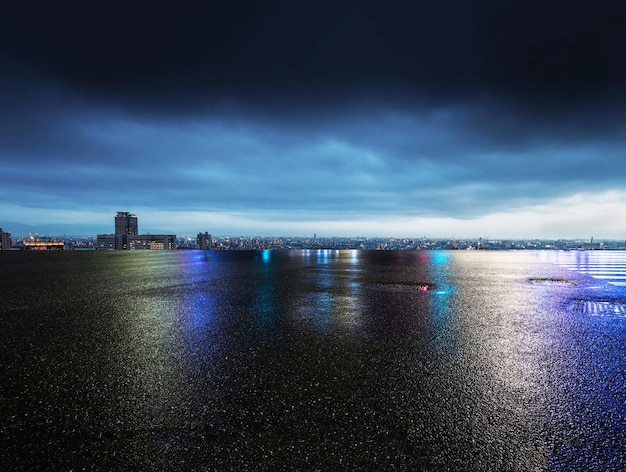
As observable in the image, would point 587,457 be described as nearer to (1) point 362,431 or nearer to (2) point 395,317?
(1) point 362,431

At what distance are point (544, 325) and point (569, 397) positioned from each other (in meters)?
3.14

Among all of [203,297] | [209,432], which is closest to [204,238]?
[203,297]

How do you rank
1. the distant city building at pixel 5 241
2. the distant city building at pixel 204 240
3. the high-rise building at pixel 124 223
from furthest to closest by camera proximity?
the high-rise building at pixel 124 223, the distant city building at pixel 204 240, the distant city building at pixel 5 241

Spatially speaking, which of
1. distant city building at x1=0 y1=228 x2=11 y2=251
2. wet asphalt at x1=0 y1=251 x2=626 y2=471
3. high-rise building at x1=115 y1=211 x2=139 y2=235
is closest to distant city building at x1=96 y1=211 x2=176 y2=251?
high-rise building at x1=115 y1=211 x2=139 y2=235

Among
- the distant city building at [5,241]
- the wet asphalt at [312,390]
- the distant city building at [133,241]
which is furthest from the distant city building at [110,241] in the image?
the wet asphalt at [312,390]

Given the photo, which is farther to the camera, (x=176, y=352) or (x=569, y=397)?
(x=176, y=352)

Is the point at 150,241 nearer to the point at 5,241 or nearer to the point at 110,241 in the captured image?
the point at 110,241

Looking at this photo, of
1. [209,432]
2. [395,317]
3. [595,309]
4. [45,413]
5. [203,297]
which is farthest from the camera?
[203,297]

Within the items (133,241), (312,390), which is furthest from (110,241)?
(312,390)

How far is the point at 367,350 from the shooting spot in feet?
14.3

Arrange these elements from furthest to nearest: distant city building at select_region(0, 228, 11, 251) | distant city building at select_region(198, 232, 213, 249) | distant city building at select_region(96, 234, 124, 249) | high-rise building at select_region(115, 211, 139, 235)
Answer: high-rise building at select_region(115, 211, 139, 235) → distant city building at select_region(96, 234, 124, 249) → distant city building at select_region(198, 232, 213, 249) → distant city building at select_region(0, 228, 11, 251)

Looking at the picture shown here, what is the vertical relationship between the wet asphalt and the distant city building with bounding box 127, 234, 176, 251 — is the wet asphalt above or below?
below

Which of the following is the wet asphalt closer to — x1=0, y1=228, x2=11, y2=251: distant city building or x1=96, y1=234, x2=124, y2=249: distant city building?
x1=0, y1=228, x2=11, y2=251: distant city building

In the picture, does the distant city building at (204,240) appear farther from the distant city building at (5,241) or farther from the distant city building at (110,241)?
the distant city building at (5,241)
